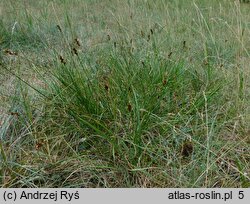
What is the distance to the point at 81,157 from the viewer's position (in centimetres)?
165

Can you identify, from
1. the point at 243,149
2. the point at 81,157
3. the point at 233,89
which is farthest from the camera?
the point at 233,89

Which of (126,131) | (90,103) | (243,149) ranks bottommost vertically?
(243,149)

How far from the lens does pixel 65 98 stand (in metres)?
1.88

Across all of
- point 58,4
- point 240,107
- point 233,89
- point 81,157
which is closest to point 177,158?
point 81,157

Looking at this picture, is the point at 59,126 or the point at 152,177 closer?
the point at 152,177

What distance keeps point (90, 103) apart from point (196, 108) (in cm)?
61

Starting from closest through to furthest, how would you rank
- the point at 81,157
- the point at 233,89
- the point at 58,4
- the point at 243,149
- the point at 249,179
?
the point at 249,179
the point at 81,157
the point at 243,149
the point at 233,89
the point at 58,4

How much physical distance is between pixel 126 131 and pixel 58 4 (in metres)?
3.34

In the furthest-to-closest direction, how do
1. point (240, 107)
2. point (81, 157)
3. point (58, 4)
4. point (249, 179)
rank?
A: point (58, 4) → point (240, 107) → point (81, 157) → point (249, 179)

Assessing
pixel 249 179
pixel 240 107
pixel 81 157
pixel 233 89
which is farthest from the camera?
pixel 233 89
